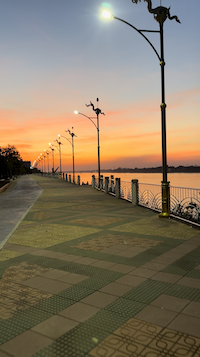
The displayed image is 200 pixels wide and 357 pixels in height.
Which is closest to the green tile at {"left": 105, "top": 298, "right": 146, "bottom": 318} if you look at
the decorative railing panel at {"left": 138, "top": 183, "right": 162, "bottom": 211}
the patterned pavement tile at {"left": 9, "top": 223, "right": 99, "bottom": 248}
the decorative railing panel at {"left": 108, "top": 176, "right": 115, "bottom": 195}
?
the patterned pavement tile at {"left": 9, "top": 223, "right": 99, "bottom": 248}

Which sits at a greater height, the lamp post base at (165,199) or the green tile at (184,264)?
the lamp post base at (165,199)

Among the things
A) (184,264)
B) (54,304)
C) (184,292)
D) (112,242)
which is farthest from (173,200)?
(54,304)

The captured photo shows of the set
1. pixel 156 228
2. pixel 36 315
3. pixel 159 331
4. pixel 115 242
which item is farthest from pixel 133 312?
pixel 156 228

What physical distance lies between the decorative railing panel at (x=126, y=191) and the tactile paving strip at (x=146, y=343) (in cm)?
1472

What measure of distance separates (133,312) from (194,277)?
1.70m

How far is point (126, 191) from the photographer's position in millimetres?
19078

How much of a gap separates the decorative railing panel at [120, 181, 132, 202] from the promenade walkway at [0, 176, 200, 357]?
9.68m

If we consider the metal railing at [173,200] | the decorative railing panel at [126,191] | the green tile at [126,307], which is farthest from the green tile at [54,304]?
the decorative railing panel at [126,191]

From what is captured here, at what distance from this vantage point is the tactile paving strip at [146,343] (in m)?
3.07

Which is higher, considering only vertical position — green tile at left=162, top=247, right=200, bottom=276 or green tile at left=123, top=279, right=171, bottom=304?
green tile at left=162, top=247, right=200, bottom=276

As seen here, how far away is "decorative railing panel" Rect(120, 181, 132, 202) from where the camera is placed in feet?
60.0

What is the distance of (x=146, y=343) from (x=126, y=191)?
15.9 m

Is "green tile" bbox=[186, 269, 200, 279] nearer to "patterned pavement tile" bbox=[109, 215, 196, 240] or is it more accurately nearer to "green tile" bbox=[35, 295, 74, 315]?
"green tile" bbox=[35, 295, 74, 315]

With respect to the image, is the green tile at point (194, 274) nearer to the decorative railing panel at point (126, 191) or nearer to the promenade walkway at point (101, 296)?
the promenade walkway at point (101, 296)
